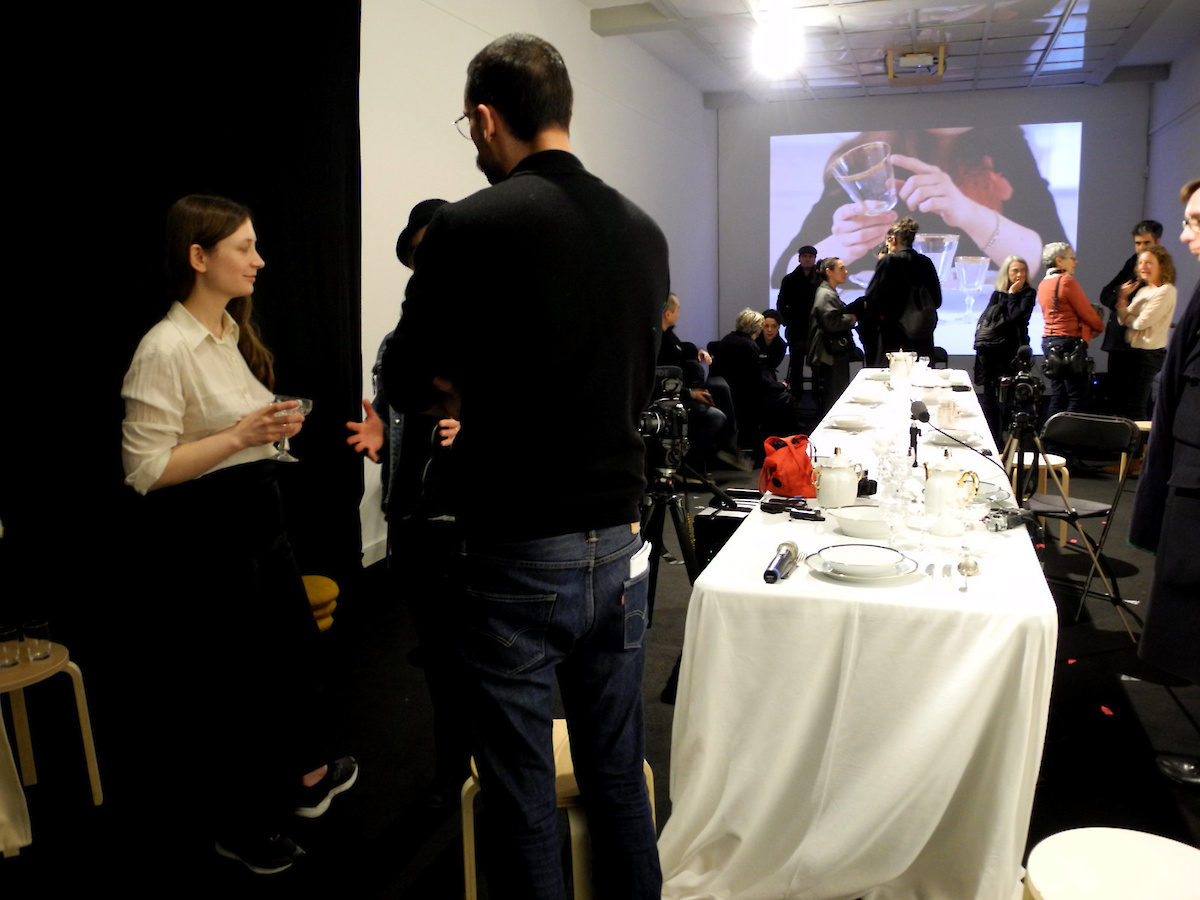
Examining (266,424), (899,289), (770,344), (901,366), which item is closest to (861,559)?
(266,424)

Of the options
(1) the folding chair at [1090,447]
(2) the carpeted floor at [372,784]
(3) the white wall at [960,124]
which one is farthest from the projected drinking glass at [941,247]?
(2) the carpeted floor at [372,784]

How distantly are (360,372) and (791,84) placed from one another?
6560mm

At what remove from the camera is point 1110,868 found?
121cm

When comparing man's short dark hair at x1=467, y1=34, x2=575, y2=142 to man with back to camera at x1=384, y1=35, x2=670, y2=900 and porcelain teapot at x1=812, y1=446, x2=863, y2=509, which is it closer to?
man with back to camera at x1=384, y1=35, x2=670, y2=900

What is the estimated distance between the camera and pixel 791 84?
8.59 metres

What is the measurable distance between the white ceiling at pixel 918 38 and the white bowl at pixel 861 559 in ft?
17.1

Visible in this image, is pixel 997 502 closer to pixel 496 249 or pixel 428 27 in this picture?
pixel 496 249

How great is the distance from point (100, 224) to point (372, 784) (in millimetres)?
1535

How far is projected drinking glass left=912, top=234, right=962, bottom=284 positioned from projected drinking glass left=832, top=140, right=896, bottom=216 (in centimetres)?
48

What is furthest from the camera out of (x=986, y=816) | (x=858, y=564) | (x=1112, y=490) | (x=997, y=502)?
(x=1112, y=490)

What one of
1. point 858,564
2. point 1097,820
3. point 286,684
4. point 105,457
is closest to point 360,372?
point 105,457

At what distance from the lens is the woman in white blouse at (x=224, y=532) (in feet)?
5.85

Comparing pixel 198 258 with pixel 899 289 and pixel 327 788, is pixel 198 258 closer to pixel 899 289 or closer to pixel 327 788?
pixel 327 788

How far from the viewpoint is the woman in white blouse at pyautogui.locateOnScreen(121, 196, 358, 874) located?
1784mm
